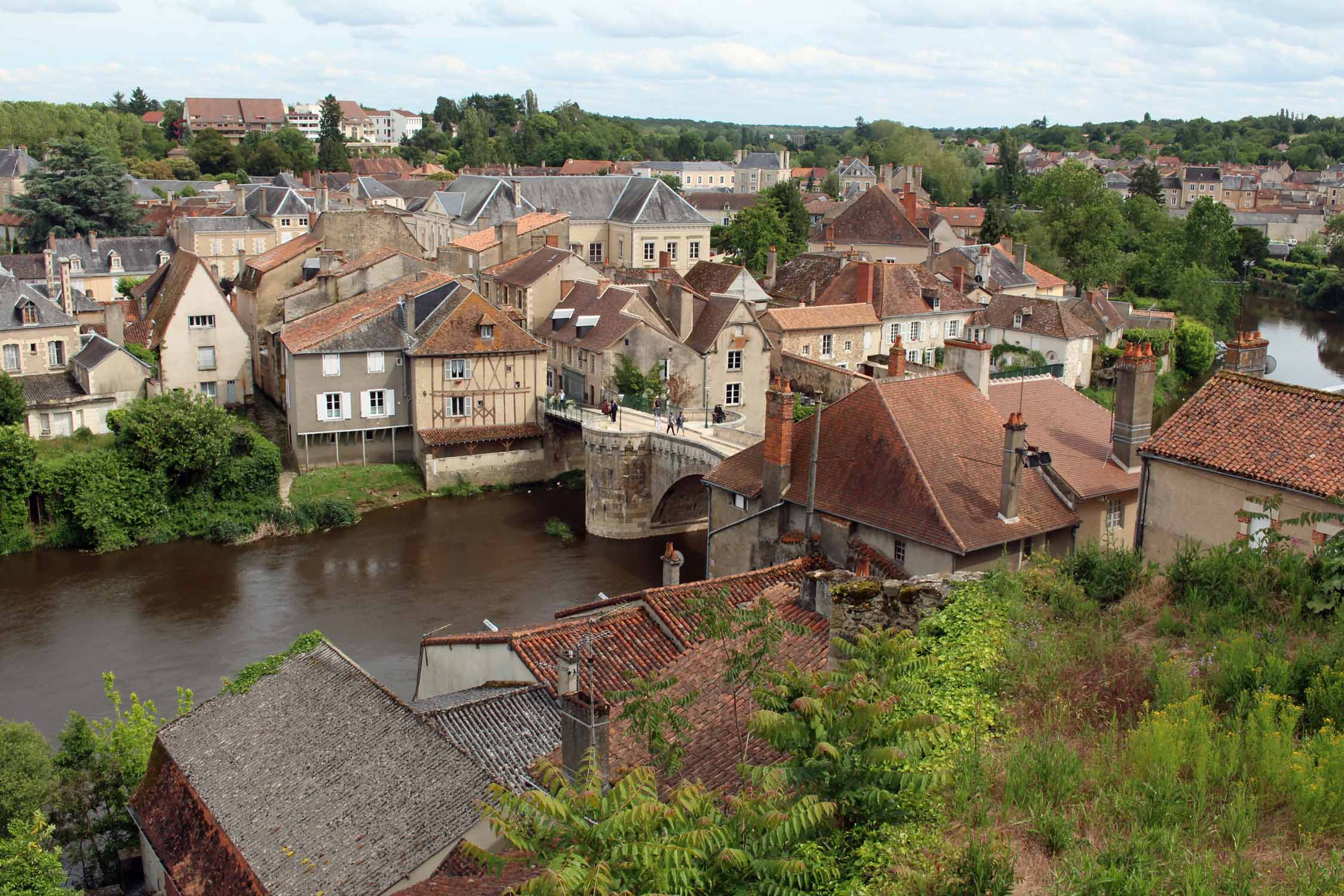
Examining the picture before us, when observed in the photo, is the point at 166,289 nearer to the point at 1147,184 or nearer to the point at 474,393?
A: the point at 474,393

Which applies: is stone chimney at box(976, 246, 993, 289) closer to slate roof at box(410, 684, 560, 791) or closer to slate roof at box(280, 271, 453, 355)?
slate roof at box(280, 271, 453, 355)

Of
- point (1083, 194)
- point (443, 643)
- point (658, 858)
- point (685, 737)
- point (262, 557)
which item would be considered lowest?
point (262, 557)

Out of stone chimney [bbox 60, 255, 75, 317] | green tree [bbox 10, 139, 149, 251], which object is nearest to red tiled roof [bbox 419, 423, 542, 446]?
stone chimney [bbox 60, 255, 75, 317]

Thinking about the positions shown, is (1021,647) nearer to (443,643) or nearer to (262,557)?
(443,643)

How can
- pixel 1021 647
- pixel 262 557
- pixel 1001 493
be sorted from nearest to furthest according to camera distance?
pixel 1021 647 < pixel 1001 493 < pixel 262 557

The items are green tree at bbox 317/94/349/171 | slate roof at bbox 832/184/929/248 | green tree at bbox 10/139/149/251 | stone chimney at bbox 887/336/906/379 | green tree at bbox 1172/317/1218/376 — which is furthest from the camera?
green tree at bbox 317/94/349/171

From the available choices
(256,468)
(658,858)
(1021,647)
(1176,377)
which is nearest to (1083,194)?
(1176,377)

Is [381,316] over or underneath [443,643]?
over
